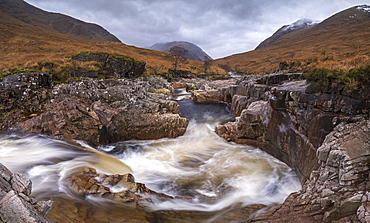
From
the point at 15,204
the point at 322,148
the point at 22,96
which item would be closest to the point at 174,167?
the point at 322,148

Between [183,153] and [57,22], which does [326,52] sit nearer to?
[183,153]

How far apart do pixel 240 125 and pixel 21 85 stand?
54.3ft

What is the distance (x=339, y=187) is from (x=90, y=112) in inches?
530

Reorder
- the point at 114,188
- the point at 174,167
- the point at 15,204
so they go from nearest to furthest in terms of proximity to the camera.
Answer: the point at 15,204, the point at 114,188, the point at 174,167

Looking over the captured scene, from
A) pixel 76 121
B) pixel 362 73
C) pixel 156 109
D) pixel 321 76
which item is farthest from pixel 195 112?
pixel 362 73

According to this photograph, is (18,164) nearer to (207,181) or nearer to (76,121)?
(76,121)

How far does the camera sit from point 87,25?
15325cm

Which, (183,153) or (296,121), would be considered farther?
(183,153)

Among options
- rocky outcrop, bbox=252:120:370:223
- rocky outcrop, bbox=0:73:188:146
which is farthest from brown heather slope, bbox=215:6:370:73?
rocky outcrop, bbox=0:73:188:146

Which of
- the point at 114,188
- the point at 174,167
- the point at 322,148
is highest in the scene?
the point at 322,148

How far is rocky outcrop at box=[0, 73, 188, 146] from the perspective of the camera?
12.0 meters

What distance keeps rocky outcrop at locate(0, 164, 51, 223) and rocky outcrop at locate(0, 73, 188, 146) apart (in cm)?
879

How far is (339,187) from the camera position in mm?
5168

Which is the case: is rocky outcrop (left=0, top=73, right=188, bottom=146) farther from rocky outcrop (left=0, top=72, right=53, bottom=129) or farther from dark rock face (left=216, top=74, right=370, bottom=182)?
dark rock face (left=216, top=74, right=370, bottom=182)
